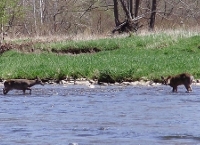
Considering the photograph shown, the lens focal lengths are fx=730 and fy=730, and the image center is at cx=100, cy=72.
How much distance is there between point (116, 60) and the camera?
2692cm

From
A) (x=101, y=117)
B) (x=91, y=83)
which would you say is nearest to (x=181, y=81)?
(x=91, y=83)

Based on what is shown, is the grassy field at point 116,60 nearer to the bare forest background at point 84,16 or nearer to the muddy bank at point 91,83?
the muddy bank at point 91,83

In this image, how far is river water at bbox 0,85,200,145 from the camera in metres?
11.7

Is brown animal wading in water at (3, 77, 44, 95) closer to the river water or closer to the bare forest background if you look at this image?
the river water

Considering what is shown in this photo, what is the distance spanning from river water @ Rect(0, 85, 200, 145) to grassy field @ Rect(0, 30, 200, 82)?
3004 mm

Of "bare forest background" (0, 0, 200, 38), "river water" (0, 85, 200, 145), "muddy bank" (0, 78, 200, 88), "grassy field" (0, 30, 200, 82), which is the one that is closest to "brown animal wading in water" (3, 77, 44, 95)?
"river water" (0, 85, 200, 145)

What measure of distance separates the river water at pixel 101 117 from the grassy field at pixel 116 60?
3004 millimetres

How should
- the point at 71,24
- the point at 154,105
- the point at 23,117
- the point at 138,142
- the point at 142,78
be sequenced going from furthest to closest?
the point at 71,24
the point at 142,78
the point at 154,105
the point at 23,117
the point at 138,142

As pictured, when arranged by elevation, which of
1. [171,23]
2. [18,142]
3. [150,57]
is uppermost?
[171,23]

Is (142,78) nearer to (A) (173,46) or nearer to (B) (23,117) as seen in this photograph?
(A) (173,46)

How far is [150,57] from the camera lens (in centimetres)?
2759

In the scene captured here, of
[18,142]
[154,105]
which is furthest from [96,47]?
[18,142]

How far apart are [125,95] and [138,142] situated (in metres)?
8.43

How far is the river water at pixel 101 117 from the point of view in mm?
11688
